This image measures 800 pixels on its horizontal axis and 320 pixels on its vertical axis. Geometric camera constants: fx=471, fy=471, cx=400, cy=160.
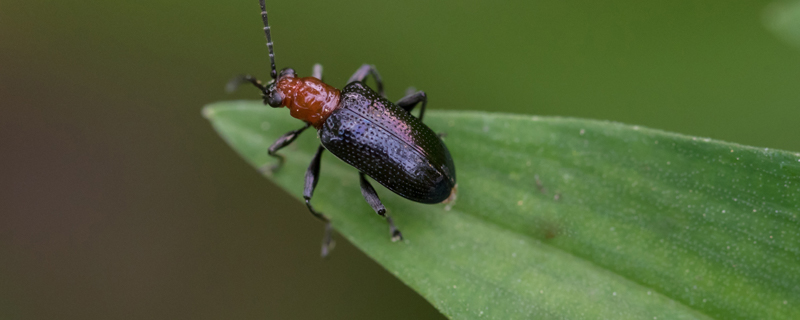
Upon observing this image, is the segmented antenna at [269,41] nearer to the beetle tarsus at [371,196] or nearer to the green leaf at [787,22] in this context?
the beetle tarsus at [371,196]

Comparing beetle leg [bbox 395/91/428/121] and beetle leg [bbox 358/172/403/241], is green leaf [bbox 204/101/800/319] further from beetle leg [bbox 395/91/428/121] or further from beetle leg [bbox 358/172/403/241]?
beetle leg [bbox 395/91/428/121]

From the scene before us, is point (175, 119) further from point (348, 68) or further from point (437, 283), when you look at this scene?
point (437, 283)

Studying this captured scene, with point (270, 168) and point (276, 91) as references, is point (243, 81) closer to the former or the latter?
point (276, 91)

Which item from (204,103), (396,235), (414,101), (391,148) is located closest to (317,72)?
(414,101)

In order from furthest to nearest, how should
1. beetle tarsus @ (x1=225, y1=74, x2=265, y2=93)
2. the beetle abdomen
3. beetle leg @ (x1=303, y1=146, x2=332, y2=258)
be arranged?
beetle tarsus @ (x1=225, y1=74, x2=265, y2=93) < beetle leg @ (x1=303, y1=146, x2=332, y2=258) < the beetle abdomen

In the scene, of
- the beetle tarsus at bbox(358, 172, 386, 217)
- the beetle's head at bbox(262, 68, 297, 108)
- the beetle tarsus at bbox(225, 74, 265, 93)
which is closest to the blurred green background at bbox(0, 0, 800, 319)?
the beetle tarsus at bbox(225, 74, 265, 93)

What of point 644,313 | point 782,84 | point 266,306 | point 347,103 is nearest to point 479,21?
point 347,103

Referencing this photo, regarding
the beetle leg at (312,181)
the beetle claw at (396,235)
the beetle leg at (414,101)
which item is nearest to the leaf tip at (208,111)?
the beetle leg at (312,181)
